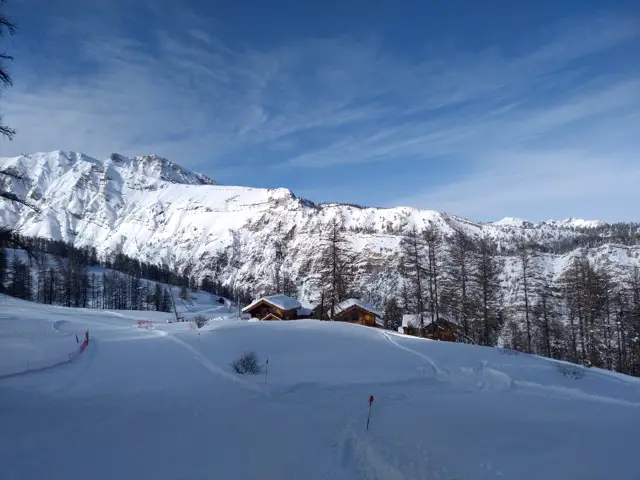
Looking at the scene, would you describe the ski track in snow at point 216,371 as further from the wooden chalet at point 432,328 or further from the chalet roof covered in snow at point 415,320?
the chalet roof covered in snow at point 415,320

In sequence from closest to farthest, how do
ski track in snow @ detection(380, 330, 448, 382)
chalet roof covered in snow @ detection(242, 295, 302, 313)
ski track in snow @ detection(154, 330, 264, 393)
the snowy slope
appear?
the snowy slope, ski track in snow @ detection(154, 330, 264, 393), ski track in snow @ detection(380, 330, 448, 382), chalet roof covered in snow @ detection(242, 295, 302, 313)

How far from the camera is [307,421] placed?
1002cm

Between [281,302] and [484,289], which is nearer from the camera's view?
[484,289]

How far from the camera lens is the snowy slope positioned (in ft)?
24.1

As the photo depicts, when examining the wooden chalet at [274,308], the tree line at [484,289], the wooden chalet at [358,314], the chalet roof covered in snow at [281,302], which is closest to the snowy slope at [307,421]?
the tree line at [484,289]

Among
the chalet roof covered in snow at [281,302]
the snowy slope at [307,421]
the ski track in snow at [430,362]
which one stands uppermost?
the chalet roof covered in snow at [281,302]

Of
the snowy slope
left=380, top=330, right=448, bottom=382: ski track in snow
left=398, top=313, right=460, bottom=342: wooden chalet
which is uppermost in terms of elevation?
the snowy slope

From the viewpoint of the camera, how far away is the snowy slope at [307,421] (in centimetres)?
734

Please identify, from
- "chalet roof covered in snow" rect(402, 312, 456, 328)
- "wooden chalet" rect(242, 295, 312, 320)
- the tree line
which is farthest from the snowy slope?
"wooden chalet" rect(242, 295, 312, 320)

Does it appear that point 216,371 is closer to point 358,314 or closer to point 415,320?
point 415,320

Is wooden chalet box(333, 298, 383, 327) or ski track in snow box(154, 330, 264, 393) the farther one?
wooden chalet box(333, 298, 383, 327)

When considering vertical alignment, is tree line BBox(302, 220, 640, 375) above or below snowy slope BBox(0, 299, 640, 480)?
above

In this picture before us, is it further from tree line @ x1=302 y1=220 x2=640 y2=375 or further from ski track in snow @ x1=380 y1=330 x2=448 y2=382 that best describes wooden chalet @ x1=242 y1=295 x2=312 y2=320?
ski track in snow @ x1=380 y1=330 x2=448 y2=382

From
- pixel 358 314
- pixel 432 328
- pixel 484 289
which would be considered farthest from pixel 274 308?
pixel 484 289
